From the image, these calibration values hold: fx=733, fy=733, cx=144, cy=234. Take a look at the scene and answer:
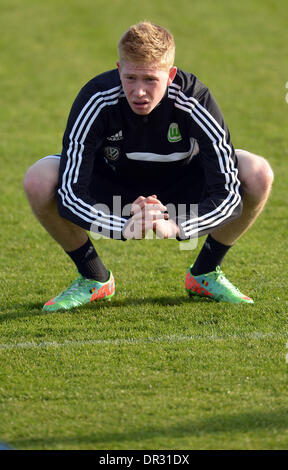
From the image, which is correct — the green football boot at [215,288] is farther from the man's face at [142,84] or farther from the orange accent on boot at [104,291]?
the man's face at [142,84]

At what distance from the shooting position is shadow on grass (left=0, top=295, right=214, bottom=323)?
173 inches

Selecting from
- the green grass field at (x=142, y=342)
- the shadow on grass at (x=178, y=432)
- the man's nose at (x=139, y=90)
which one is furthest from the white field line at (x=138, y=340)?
the man's nose at (x=139, y=90)

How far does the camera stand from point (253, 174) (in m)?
4.28

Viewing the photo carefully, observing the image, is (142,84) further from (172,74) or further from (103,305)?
(103,305)

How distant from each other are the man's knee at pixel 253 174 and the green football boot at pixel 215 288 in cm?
62

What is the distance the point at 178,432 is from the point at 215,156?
1.68 m

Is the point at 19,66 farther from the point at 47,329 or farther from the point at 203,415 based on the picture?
the point at 203,415

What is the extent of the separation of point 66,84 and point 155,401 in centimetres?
786

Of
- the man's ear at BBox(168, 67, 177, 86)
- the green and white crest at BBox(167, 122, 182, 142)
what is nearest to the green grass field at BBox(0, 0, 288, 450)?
the green and white crest at BBox(167, 122, 182, 142)

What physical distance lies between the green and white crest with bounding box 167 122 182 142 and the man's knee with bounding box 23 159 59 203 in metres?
0.68

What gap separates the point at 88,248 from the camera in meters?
4.53

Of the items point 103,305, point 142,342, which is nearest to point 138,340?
point 142,342

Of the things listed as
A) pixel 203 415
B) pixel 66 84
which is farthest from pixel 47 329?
pixel 66 84

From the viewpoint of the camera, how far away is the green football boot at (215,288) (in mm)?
4516
